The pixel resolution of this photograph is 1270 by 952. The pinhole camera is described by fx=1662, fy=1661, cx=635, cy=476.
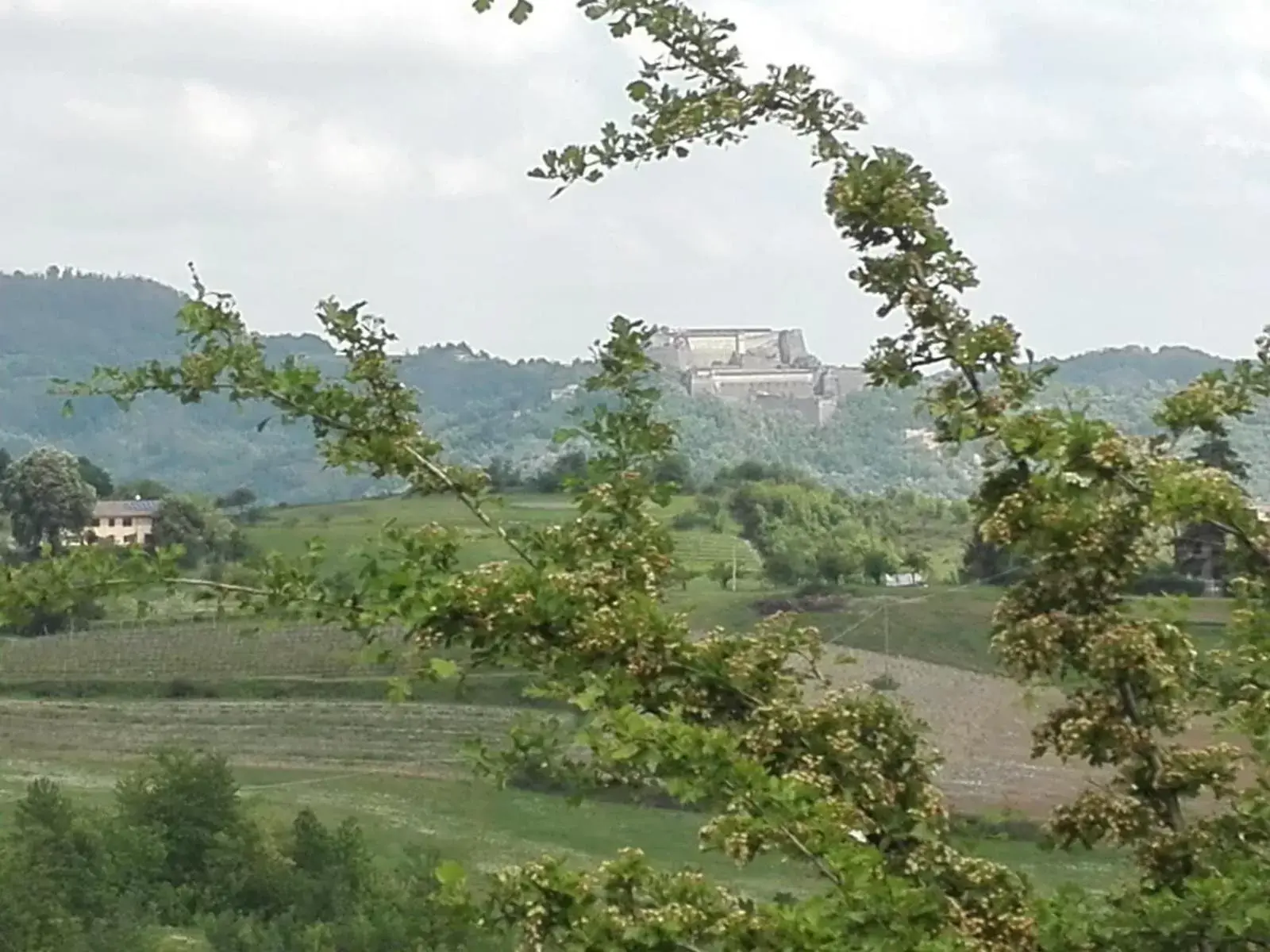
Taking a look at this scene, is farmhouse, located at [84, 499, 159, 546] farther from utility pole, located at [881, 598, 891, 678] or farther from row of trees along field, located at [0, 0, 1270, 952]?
utility pole, located at [881, 598, 891, 678]

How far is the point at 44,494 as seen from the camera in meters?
6.12

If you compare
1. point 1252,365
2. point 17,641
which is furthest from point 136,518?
point 1252,365

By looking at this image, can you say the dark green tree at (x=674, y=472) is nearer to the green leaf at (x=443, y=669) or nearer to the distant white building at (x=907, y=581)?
the green leaf at (x=443, y=669)

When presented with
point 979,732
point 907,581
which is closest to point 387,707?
point 907,581

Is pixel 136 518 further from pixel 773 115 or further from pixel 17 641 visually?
pixel 773 115

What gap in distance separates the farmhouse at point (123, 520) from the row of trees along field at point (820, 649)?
2.30ft

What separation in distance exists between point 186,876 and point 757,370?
3394 millimetres

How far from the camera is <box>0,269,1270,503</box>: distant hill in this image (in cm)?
359

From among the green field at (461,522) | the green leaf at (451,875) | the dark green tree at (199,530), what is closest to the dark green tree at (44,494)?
the dark green tree at (199,530)

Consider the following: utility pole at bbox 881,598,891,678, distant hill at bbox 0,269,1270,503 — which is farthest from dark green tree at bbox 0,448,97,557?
utility pole at bbox 881,598,891,678

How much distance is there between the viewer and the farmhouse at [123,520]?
12.5ft

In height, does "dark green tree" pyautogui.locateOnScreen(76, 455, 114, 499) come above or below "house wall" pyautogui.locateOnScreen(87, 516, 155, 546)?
above

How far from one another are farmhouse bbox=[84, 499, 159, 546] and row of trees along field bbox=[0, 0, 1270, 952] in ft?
2.30

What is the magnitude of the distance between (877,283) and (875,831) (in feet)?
3.25
